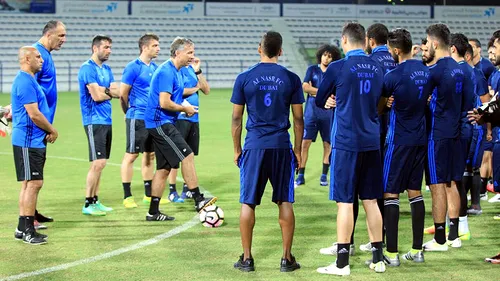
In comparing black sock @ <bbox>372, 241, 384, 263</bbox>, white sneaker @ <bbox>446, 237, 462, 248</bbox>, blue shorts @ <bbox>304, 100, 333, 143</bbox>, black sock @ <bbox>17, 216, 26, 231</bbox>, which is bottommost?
white sneaker @ <bbox>446, 237, 462, 248</bbox>

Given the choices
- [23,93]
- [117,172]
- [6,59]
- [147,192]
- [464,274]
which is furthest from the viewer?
[6,59]

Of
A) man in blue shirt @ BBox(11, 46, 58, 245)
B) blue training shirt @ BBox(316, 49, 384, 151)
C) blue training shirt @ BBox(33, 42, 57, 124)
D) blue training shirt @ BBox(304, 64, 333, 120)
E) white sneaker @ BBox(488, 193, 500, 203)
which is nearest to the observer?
blue training shirt @ BBox(316, 49, 384, 151)

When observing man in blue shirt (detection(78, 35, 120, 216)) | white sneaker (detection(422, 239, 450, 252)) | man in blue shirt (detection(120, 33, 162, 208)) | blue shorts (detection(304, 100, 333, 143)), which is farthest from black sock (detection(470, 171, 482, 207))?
man in blue shirt (detection(78, 35, 120, 216))

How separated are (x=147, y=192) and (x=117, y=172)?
2.83 metres

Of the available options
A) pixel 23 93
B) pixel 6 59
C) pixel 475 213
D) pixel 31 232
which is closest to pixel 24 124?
pixel 23 93

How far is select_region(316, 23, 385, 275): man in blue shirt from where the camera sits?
630 cm

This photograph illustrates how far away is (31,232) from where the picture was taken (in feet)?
25.3

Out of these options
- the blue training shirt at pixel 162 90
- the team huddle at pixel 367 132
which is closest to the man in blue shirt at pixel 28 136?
the blue training shirt at pixel 162 90

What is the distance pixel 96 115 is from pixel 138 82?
74 centimetres

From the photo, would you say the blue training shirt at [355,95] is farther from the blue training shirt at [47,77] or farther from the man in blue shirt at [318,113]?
the man in blue shirt at [318,113]

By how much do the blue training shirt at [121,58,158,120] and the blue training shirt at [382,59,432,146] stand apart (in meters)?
3.99

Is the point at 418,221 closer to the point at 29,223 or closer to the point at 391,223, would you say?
the point at 391,223

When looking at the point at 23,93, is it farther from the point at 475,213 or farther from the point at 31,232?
the point at 475,213

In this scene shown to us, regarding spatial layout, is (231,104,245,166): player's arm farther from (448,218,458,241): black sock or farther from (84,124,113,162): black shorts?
(84,124,113,162): black shorts
